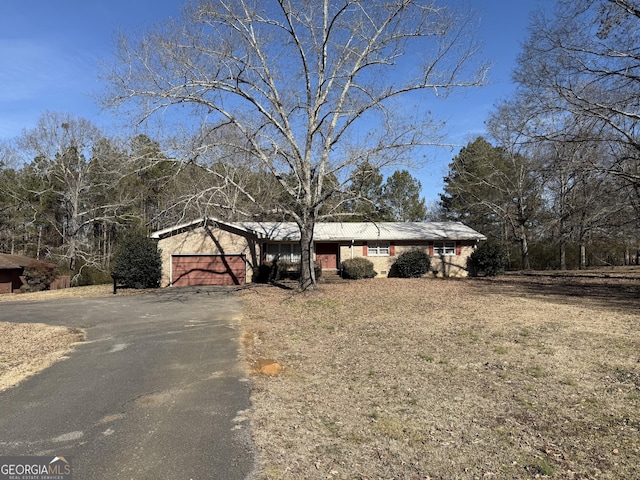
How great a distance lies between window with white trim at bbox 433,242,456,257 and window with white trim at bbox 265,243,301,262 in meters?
9.06

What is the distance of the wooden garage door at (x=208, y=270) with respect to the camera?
24000mm

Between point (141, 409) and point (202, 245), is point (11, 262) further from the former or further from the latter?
point (141, 409)

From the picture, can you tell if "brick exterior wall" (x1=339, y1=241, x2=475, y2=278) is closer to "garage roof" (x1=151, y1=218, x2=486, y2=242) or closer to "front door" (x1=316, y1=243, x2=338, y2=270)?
"garage roof" (x1=151, y1=218, x2=486, y2=242)

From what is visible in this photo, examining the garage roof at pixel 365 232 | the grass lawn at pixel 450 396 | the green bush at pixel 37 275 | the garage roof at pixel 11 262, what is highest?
the garage roof at pixel 365 232

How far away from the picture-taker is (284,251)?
28.3 m

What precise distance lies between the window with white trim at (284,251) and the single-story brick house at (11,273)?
49.8ft

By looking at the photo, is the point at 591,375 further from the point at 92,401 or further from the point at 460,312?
the point at 92,401

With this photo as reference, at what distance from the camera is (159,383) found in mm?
6023

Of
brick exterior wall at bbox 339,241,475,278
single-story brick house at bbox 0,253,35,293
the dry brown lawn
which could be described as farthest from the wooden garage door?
the dry brown lawn

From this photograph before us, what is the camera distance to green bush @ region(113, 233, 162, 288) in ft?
73.9

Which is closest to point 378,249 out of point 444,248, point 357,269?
point 357,269

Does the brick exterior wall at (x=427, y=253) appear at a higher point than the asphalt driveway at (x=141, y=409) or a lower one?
higher

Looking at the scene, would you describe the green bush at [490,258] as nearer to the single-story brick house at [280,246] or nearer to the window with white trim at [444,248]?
the single-story brick house at [280,246]

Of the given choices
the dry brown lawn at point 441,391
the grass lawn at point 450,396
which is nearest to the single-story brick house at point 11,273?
the dry brown lawn at point 441,391
